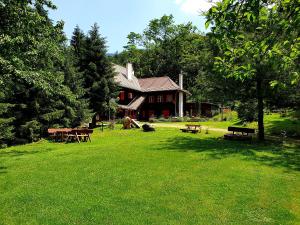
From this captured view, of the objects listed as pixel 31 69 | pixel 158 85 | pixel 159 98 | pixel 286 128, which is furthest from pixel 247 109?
pixel 158 85

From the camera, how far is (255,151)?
69.9 feet

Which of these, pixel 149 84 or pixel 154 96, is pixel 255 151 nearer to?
pixel 154 96

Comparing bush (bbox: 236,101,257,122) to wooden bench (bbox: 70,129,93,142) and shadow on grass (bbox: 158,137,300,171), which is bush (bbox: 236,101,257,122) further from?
wooden bench (bbox: 70,129,93,142)

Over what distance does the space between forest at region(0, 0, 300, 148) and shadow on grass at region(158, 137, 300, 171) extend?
410 centimetres

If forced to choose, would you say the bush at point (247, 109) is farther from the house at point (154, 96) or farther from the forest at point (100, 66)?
the house at point (154, 96)

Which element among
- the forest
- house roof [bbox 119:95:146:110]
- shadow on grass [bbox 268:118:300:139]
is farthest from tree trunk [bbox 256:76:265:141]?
house roof [bbox 119:95:146:110]

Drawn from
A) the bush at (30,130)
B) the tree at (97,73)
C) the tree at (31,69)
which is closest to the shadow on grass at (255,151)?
the tree at (31,69)

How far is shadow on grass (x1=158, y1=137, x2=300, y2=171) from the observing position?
59.4 ft

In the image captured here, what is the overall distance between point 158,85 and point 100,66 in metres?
24.2

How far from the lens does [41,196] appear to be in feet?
36.3

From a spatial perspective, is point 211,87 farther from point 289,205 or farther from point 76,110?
point 289,205

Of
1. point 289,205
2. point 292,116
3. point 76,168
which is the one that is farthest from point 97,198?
point 292,116

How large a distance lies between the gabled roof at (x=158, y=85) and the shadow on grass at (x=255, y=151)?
36051 mm

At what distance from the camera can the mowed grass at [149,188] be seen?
31.1ft
